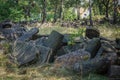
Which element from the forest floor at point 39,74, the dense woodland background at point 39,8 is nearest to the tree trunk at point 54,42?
the forest floor at point 39,74

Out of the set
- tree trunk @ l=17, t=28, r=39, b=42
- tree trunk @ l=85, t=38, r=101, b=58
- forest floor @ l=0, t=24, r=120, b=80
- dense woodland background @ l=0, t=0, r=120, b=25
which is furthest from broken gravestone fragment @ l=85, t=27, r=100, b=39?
dense woodland background @ l=0, t=0, r=120, b=25

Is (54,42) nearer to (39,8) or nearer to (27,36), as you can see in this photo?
(27,36)

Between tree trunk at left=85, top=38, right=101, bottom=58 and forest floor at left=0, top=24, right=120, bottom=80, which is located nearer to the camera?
forest floor at left=0, top=24, right=120, bottom=80

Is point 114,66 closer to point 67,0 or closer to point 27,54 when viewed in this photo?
point 27,54

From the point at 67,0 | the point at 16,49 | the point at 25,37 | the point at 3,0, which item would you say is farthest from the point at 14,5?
the point at 16,49

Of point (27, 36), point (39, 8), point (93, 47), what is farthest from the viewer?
point (39, 8)

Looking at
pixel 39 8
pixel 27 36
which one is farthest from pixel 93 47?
pixel 39 8

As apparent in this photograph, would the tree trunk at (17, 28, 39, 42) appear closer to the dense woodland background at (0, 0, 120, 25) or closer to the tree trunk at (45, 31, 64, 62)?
the tree trunk at (45, 31, 64, 62)

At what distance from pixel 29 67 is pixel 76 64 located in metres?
1.48

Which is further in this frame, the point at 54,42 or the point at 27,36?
the point at 27,36

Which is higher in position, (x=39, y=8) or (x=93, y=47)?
(x=93, y=47)

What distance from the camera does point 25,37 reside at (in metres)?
12.3

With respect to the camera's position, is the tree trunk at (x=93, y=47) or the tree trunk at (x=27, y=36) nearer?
the tree trunk at (x=93, y=47)

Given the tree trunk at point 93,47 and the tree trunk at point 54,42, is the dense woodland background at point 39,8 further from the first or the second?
the tree trunk at point 93,47
